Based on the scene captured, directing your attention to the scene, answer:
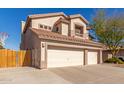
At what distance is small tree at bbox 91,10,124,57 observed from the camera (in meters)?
20.6

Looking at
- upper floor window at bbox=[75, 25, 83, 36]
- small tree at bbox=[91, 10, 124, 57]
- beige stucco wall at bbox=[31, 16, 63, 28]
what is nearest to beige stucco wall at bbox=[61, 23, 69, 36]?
beige stucco wall at bbox=[31, 16, 63, 28]

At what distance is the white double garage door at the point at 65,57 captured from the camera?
40.5 ft

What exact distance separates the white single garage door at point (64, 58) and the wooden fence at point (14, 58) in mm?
3098

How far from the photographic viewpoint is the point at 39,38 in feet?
37.6

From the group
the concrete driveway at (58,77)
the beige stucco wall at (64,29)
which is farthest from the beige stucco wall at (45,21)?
the concrete driveway at (58,77)

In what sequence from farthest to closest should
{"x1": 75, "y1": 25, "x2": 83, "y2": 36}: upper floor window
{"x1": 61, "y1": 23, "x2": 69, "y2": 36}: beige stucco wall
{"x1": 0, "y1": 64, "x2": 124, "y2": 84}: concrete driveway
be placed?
{"x1": 75, "y1": 25, "x2": 83, "y2": 36}: upper floor window < {"x1": 61, "y1": 23, "x2": 69, "y2": 36}: beige stucco wall < {"x1": 0, "y1": 64, "x2": 124, "y2": 84}: concrete driveway

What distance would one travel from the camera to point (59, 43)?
1296cm

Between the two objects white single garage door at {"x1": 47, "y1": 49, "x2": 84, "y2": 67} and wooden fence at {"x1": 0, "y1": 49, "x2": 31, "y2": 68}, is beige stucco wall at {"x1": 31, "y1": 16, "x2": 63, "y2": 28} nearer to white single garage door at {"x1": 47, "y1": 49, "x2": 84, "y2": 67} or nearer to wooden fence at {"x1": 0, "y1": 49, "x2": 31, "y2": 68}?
wooden fence at {"x1": 0, "y1": 49, "x2": 31, "y2": 68}

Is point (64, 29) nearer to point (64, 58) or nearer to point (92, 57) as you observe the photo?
point (64, 58)

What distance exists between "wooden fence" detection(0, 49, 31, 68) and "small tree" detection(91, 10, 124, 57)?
14482 millimetres

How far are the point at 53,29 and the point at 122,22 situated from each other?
11943 mm

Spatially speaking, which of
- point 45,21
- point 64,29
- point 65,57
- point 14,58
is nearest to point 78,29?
point 64,29
